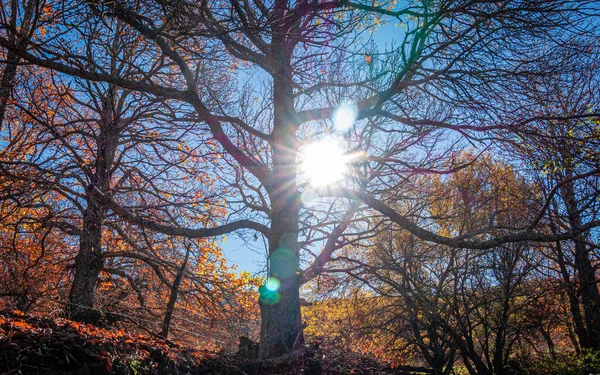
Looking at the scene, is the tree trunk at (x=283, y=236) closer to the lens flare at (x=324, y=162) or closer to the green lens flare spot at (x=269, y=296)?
the green lens flare spot at (x=269, y=296)

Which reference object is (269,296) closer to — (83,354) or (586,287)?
(83,354)

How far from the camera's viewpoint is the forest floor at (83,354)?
2.56m

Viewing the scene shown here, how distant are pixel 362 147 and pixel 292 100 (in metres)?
1.52

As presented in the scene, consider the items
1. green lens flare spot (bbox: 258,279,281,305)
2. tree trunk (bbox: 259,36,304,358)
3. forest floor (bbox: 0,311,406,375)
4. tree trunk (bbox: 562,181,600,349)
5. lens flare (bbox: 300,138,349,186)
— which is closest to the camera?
A: forest floor (bbox: 0,311,406,375)

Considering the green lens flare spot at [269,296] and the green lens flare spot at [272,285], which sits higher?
the green lens flare spot at [272,285]

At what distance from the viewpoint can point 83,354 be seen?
288 cm

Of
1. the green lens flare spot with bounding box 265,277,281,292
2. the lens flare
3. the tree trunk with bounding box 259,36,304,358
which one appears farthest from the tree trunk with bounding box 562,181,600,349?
the green lens flare spot with bounding box 265,277,281,292

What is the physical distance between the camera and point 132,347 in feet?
10.8

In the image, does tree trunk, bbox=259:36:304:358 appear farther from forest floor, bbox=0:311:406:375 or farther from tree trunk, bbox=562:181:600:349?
tree trunk, bbox=562:181:600:349

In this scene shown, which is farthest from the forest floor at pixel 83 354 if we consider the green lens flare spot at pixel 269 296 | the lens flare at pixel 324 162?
the lens flare at pixel 324 162

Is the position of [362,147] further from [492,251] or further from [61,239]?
[61,239]

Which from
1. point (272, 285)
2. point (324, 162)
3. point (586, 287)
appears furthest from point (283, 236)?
point (586, 287)

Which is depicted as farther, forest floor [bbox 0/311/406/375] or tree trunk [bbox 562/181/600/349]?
tree trunk [bbox 562/181/600/349]

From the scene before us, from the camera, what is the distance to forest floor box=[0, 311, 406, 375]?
256 cm
